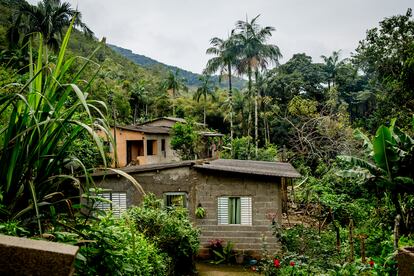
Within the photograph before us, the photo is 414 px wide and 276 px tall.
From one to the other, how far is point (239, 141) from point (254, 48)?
7708mm

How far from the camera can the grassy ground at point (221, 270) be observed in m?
12.0

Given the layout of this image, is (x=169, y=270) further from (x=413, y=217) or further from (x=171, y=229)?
(x=413, y=217)

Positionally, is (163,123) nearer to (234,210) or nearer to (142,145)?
(142,145)

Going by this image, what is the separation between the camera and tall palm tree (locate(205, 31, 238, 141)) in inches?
1246

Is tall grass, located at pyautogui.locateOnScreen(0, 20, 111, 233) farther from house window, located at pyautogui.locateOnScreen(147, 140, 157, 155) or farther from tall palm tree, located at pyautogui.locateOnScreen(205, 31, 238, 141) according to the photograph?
tall palm tree, located at pyautogui.locateOnScreen(205, 31, 238, 141)

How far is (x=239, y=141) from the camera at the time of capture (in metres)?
30.7

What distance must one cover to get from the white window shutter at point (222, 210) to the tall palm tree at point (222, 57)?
18.4 metres

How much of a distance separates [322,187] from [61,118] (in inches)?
742

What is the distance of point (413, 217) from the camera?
8891 mm

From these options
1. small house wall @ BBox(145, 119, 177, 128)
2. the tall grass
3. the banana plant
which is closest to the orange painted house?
small house wall @ BBox(145, 119, 177, 128)

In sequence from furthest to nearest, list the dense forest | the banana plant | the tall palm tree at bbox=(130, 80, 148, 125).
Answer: the tall palm tree at bbox=(130, 80, 148, 125)
the banana plant
the dense forest

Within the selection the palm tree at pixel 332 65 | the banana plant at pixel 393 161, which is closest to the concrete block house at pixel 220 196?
the banana plant at pixel 393 161

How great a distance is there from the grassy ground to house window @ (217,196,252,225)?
1.58 metres

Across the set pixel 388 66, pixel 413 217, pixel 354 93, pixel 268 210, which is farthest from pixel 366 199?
pixel 354 93
